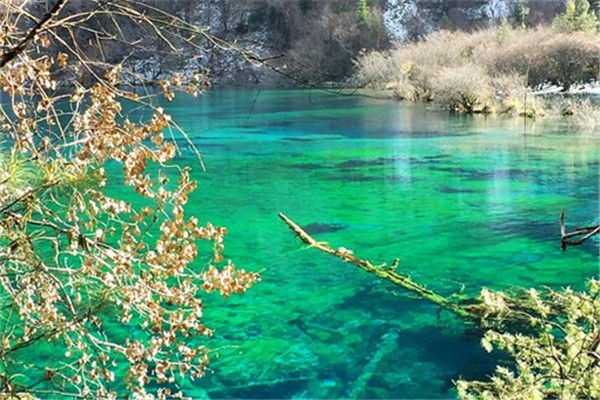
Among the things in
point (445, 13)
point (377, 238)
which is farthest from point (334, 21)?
point (377, 238)

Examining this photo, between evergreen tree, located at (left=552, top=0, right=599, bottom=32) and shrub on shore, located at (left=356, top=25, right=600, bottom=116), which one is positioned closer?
shrub on shore, located at (left=356, top=25, right=600, bottom=116)

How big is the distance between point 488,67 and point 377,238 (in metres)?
20.7

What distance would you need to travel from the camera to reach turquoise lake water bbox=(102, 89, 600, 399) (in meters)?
5.77

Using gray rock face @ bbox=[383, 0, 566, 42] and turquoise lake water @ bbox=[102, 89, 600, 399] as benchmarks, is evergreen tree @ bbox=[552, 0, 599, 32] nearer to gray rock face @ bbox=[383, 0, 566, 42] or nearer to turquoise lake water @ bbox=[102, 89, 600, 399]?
gray rock face @ bbox=[383, 0, 566, 42]

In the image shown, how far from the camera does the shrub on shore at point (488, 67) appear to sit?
24062 millimetres

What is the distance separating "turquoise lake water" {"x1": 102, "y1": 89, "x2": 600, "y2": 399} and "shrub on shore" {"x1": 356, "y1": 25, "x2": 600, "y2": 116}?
16.1 ft

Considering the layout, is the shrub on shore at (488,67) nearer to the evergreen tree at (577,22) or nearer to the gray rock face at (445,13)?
the evergreen tree at (577,22)

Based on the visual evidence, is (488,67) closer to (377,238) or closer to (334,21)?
(334,21)

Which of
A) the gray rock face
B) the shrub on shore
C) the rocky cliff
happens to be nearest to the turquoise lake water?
the shrub on shore

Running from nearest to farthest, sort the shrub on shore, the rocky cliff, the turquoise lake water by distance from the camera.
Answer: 1. the turquoise lake water
2. the shrub on shore
3. the rocky cliff

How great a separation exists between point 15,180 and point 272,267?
566 centimetres

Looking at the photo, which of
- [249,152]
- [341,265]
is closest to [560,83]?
[249,152]

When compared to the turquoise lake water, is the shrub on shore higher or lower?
higher

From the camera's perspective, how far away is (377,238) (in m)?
9.21
